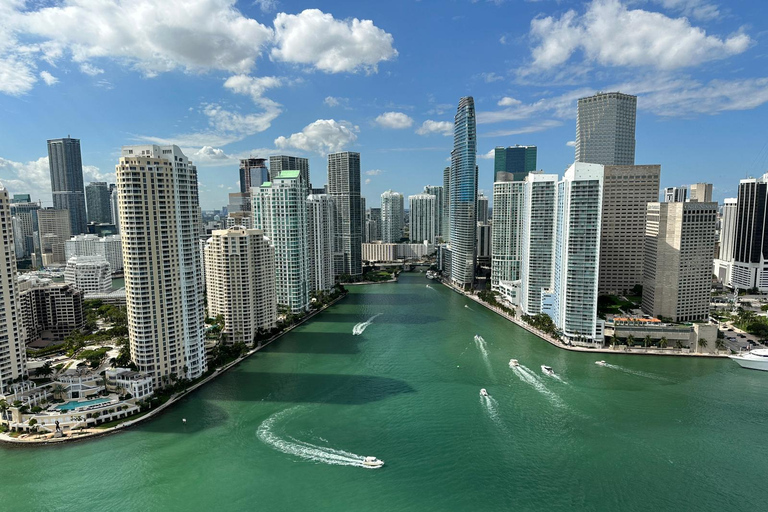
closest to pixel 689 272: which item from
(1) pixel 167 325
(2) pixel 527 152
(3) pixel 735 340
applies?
(3) pixel 735 340

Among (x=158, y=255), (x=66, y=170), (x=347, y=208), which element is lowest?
(x=158, y=255)

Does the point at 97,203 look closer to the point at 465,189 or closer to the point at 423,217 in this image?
the point at 423,217

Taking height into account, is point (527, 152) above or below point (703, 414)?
above

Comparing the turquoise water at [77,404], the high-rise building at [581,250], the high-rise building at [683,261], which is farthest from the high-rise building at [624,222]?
the turquoise water at [77,404]

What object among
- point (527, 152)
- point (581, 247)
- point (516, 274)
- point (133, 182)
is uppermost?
point (527, 152)

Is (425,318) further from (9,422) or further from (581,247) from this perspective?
(9,422)

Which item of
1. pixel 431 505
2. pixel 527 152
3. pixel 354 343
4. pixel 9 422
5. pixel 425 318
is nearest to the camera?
pixel 431 505

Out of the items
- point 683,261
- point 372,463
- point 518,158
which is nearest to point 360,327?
point 372,463
